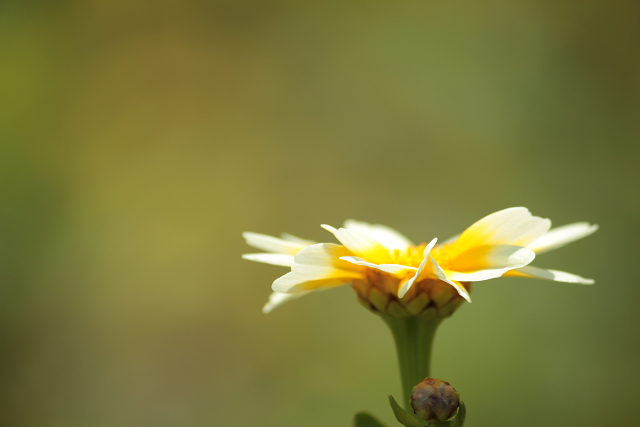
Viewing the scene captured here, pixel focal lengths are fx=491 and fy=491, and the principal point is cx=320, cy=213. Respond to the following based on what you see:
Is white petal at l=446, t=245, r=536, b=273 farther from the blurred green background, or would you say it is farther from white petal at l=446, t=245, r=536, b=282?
the blurred green background

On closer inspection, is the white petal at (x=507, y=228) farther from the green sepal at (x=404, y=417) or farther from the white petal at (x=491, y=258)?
the green sepal at (x=404, y=417)

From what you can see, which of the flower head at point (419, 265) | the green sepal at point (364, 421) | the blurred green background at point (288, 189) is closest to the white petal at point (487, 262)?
the flower head at point (419, 265)

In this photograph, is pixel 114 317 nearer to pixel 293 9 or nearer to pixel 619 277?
pixel 293 9

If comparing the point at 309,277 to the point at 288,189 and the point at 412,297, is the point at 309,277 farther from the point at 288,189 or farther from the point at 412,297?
the point at 288,189

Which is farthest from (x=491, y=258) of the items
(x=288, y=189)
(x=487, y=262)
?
(x=288, y=189)

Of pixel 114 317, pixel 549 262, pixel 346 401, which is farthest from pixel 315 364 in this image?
pixel 549 262
